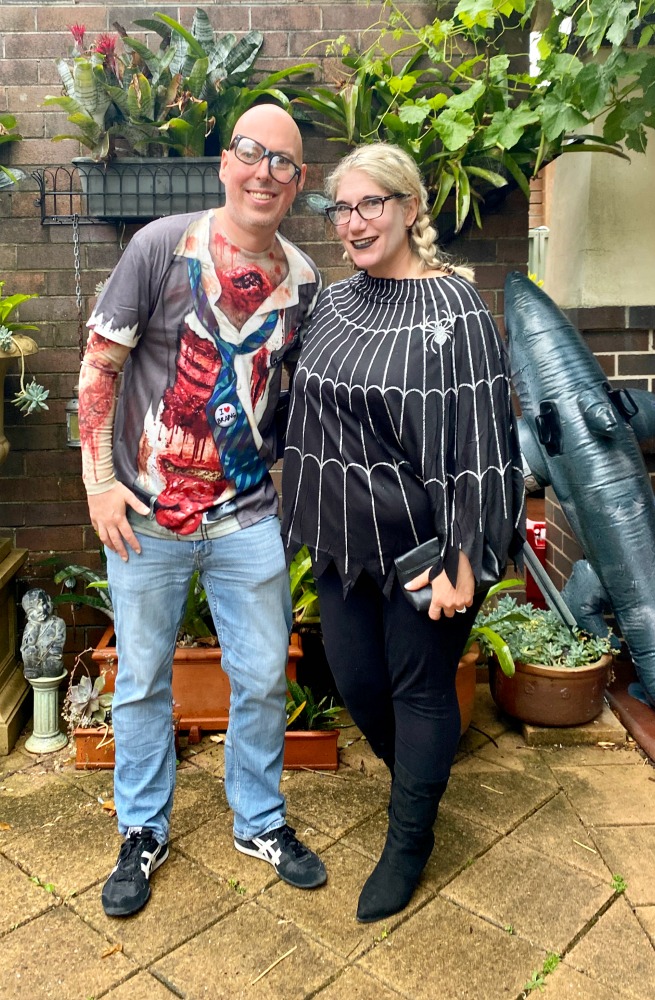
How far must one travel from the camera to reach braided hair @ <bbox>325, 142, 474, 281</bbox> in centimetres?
191

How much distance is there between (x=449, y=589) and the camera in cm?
187

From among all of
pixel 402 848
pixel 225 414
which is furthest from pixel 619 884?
pixel 225 414

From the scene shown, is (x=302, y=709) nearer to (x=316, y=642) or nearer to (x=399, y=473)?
(x=316, y=642)

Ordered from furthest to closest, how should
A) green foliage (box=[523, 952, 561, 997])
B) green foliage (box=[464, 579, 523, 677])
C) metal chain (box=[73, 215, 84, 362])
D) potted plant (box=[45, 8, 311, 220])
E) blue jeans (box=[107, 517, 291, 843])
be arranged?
metal chain (box=[73, 215, 84, 362]) < potted plant (box=[45, 8, 311, 220]) < green foliage (box=[464, 579, 523, 677]) < blue jeans (box=[107, 517, 291, 843]) < green foliage (box=[523, 952, 561, 997])

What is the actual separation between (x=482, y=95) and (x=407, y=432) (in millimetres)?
1644

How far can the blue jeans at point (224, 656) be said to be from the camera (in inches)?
82.7

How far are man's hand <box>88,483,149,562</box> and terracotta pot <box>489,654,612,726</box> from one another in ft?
5.11

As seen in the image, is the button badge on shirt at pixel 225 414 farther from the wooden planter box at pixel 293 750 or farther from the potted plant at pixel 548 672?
the potted plant at pixel 548 672

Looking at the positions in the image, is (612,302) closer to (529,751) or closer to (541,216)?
(529,751)

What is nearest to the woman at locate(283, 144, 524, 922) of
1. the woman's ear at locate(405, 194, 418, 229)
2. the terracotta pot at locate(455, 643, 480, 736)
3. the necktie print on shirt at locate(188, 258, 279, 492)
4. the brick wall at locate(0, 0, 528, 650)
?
the woman's ear at locate(405, 194, 418, 229)

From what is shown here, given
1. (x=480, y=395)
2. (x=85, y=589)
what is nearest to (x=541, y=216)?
(x=85, y=589)

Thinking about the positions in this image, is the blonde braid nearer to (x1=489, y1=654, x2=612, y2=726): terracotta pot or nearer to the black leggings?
the black leggings

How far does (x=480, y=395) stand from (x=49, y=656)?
1.89 metres

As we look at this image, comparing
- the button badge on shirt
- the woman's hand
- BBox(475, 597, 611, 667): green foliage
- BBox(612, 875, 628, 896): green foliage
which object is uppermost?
the button badge on shirt
